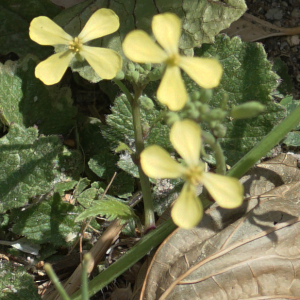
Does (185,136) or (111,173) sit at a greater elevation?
(185,136)

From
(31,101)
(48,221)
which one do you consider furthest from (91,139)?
(48,221)

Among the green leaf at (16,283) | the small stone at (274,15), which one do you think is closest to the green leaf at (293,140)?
the small stone at (274,15)

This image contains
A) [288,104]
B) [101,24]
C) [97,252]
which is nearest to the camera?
[101,24]

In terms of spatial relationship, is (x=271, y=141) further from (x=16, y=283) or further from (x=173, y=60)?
(x=16, y=283)

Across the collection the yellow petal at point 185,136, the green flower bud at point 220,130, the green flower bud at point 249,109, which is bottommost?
the green flower bud at point 220,130

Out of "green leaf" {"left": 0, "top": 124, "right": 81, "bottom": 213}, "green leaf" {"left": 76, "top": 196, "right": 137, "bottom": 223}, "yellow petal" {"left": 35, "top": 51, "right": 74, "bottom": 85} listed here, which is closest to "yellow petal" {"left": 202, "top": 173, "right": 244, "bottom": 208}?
"green leaf" {"left": 76, "top": 196, "right": 137, "bottom": 223}

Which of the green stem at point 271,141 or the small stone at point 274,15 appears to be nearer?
the green stem at point 271,141

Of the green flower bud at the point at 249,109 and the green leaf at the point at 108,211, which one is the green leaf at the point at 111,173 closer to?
the green leaf at the point at 108,211
